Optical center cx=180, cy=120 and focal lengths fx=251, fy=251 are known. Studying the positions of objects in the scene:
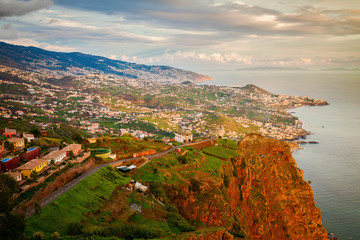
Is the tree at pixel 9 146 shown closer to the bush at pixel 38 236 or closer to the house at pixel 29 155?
the house at pixel 29 155

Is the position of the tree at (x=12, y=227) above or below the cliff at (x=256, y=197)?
above

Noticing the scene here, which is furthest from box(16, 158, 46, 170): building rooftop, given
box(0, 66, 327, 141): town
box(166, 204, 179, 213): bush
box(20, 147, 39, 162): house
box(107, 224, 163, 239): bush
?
box(0, 66, 327, 141): town

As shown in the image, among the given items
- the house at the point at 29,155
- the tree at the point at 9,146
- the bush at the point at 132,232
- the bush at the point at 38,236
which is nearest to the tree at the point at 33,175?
the house at the point at 29,155

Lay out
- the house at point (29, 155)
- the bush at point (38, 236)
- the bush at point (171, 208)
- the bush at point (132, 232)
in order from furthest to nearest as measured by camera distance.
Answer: the house at point (29, 155)
the bush at point (171, 208)
the bush at point (132, 232)
the bush at point (38, 236)

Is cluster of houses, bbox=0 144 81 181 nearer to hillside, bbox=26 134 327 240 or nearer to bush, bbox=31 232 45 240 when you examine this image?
hillside, bbox=26 134 327 240

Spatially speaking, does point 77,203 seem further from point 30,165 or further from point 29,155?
point 29,155

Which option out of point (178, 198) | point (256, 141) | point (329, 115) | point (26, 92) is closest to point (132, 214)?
point (178, 198)
